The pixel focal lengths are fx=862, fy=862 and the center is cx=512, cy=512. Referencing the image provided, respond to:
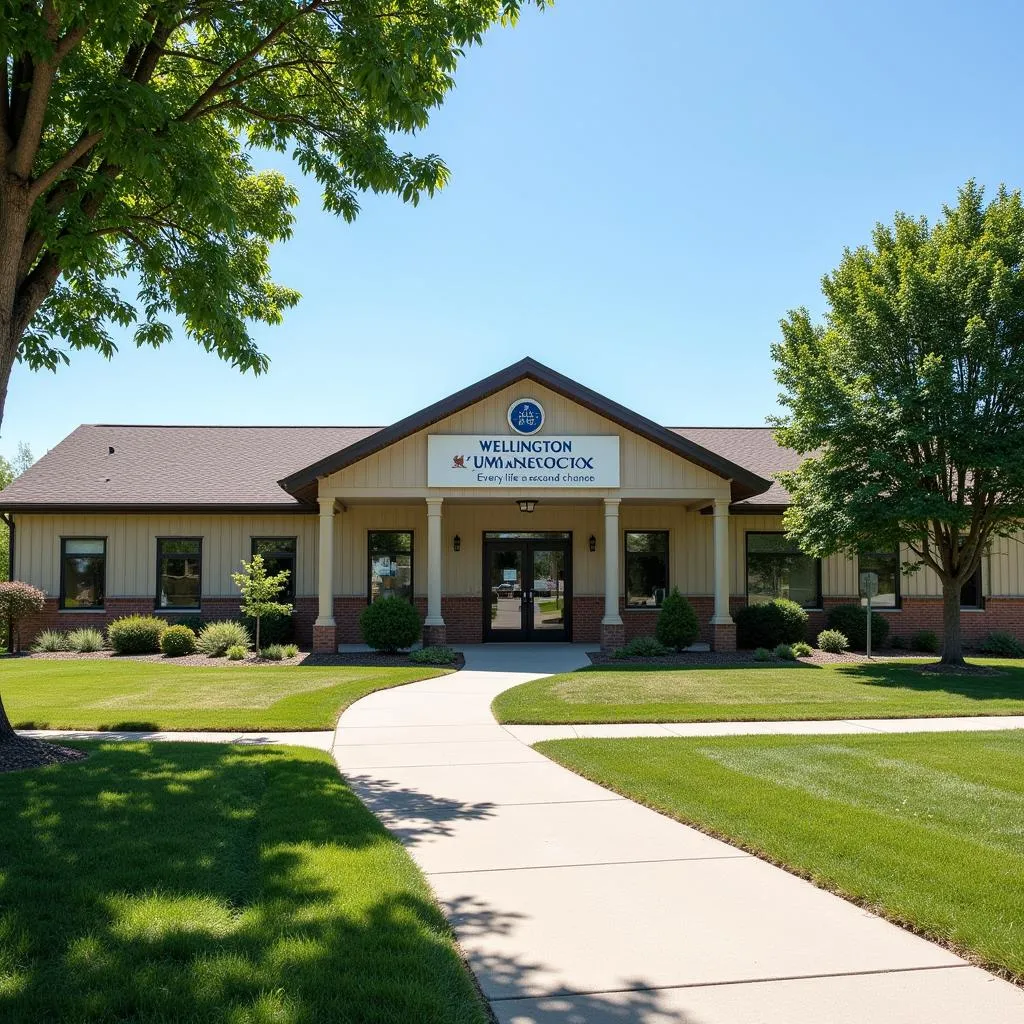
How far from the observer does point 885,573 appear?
22.1m

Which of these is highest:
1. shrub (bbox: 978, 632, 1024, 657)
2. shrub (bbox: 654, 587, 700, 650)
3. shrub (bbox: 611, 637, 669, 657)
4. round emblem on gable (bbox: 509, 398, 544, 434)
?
round emblem on gable (bbox: 509, 398, 544, 434)

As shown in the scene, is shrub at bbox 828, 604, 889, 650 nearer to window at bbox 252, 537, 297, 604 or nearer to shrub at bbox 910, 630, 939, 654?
shrub at bbox 910, 630, 939, 654

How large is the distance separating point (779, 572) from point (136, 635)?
51.7ft

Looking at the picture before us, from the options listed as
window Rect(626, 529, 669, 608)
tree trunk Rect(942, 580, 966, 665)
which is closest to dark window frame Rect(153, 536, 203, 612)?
window Rect(626, 529, 669, 608)

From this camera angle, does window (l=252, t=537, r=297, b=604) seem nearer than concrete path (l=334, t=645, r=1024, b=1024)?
No

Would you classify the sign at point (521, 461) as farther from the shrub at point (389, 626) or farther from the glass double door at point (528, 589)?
the glass double door at point (528, 589)

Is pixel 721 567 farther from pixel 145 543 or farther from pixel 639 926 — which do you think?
pixel 639 926

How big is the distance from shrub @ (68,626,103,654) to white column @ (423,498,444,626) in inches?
317

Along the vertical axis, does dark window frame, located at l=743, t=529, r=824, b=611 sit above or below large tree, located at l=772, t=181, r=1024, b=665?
below

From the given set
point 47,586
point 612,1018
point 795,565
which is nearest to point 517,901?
point 612,1018

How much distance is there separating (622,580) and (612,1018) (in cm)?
1879

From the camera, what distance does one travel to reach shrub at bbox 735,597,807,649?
65.4ft

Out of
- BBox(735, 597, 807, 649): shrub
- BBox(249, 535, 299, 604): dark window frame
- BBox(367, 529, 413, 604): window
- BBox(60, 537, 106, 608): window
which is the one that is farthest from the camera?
BBox(367, 529, 413, 604): window

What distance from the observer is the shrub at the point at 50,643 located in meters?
20.1
